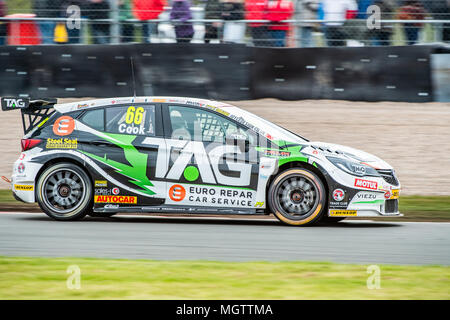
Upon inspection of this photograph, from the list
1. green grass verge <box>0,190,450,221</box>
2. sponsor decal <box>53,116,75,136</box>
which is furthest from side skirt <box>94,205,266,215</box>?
green grass verge <box>0,190,450,221</box>

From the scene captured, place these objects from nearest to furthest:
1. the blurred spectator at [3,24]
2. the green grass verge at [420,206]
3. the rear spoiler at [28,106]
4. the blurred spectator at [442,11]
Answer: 1. the rear spoiler at [28,106]
2. the green grass verge at [420,206]
3. the blurred spectator at [442,11]
4. the blurred spectator at [3,24]

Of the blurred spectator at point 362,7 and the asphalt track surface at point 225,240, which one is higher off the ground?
the blurred spectator at point 362,7

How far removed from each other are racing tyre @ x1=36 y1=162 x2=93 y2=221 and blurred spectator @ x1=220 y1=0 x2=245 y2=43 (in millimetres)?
6516

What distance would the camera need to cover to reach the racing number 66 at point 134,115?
30.9ft

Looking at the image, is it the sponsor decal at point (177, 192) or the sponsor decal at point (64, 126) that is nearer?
the sponsor decal at point (177, 192)

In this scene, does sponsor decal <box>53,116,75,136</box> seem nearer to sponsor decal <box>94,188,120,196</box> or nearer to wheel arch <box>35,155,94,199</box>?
wheel arch <box>35,155,94,199</box>

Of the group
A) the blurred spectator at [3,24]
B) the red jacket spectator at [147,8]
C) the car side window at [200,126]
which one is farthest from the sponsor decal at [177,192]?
the blurred spectator at [3,24]

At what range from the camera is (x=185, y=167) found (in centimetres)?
912

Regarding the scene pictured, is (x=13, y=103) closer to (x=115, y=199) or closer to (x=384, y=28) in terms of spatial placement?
(x=115, y=199)

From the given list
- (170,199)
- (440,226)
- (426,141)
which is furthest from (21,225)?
(426,141)

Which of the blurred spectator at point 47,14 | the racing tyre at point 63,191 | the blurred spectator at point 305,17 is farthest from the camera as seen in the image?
the blurred spectator at point 47,14

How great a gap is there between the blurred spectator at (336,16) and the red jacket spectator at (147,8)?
3.05 metres

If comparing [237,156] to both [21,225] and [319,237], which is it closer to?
[319,237]

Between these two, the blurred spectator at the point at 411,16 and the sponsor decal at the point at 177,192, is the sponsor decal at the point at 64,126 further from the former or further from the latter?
the blurred spectator at the point at 411,16
